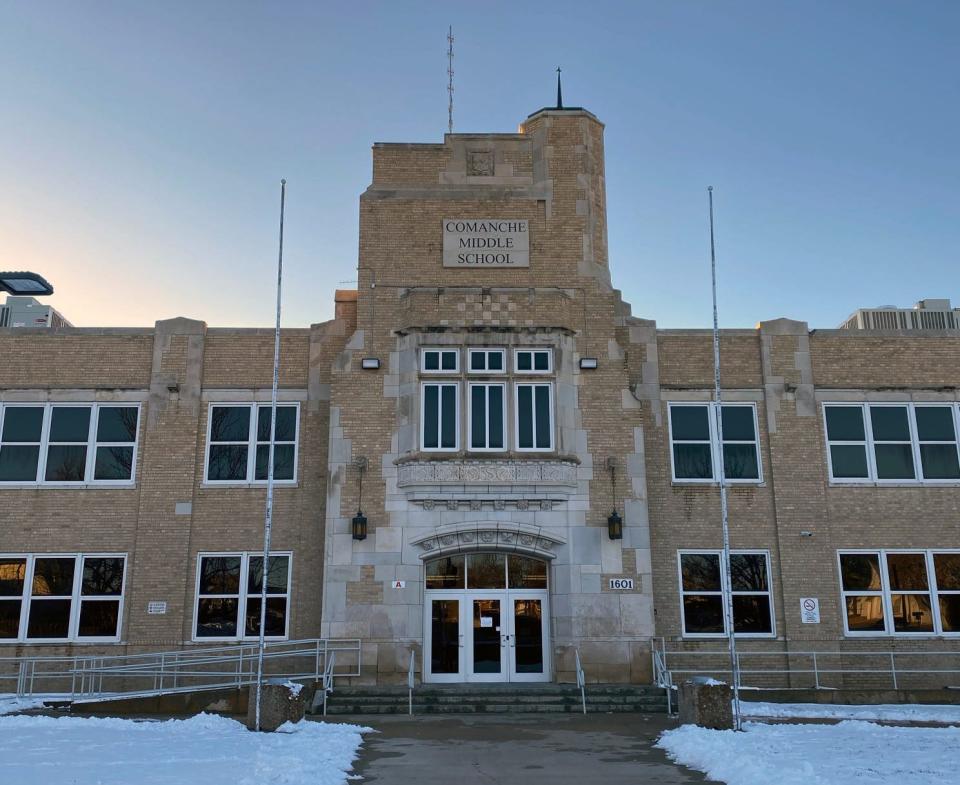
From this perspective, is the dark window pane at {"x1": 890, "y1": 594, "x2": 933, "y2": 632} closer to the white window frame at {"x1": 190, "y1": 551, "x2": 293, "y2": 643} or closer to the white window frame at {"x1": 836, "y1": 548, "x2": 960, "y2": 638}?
the white window frame at {"x1": 836, "y1": 548, "x2": 960, "y2": 638}

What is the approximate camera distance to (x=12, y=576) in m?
21.9

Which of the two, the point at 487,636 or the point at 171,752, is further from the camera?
the point at 487,636

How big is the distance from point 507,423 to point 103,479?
32.2 feet

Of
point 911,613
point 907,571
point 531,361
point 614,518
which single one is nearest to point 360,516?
point 531,361

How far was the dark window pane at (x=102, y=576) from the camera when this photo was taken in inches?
857

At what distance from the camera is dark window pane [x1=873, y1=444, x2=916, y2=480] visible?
2273cm

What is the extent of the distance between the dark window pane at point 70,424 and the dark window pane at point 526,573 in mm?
10696

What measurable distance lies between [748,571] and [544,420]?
610 centimetres

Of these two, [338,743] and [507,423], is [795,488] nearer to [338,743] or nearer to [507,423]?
[507,423]

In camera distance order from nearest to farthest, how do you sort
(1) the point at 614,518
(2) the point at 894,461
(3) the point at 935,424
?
(1) the point at 614,518 < (2) the point at 894,461 < (3) the point at 935,424

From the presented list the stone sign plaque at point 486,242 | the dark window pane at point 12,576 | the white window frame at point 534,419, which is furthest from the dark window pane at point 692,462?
the dark window pane at point 12,576

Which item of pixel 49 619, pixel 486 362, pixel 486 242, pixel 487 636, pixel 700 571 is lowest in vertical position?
pixel 487 636

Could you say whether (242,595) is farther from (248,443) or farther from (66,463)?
(66,463)

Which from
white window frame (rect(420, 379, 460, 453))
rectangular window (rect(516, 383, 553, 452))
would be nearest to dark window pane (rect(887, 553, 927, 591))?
rectangular window (rect(516, 383, 553, 452))
